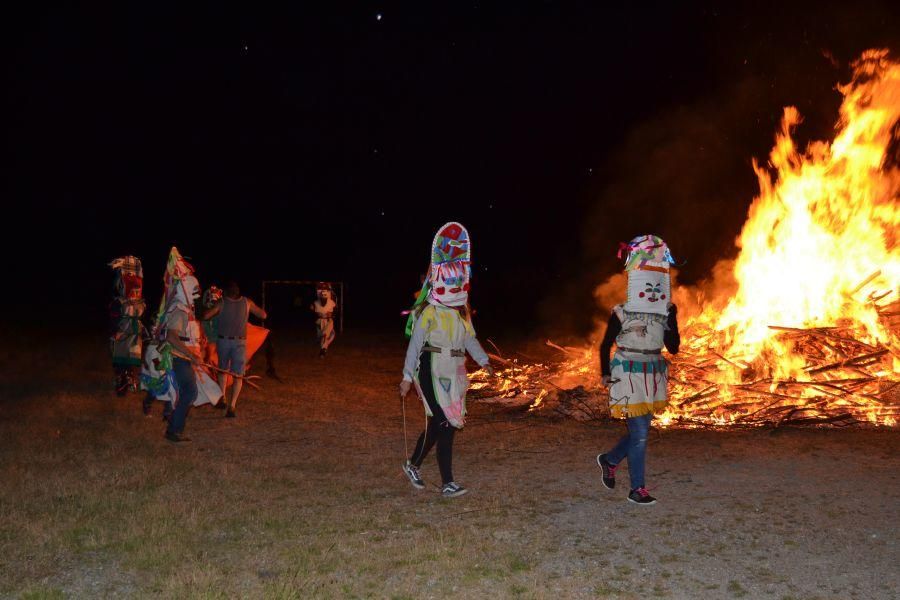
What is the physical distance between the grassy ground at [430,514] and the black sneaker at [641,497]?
0.35ft

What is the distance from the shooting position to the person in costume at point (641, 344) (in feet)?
19.6

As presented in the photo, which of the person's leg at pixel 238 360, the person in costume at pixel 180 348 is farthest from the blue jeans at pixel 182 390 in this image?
the person's leg at pixel 238 360

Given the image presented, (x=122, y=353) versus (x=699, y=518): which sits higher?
(x=122, y=353)

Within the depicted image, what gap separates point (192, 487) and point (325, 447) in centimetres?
199

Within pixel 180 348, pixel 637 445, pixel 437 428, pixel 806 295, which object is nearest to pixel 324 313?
pixel 180 348

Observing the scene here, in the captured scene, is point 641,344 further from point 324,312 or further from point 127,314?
point 324,312

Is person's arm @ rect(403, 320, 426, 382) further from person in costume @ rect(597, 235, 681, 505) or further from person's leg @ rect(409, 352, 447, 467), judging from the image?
person in costume @ rect(597, 235, 681, 505)

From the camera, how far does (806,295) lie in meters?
11.5

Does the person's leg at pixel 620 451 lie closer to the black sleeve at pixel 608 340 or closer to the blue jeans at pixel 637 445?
the blue jeans at pixel 637 445

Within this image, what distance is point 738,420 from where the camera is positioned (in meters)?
9.56

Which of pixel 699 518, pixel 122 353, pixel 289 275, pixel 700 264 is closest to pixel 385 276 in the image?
pixel 289 275

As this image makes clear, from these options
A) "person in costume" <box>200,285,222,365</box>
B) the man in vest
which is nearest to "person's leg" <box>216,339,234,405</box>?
the man in vest

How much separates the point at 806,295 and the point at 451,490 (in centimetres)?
769

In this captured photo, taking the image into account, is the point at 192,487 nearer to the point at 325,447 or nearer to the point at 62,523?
the point at 62,523
